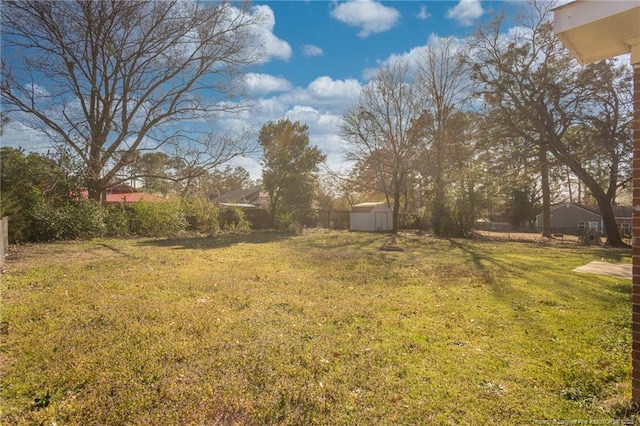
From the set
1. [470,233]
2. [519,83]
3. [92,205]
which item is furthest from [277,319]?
[519,83]

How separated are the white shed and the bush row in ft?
29.9

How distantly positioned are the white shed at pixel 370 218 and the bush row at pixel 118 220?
913 centimetres

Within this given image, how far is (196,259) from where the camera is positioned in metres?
9.12

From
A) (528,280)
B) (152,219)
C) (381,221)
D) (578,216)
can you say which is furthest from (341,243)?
(578,216)

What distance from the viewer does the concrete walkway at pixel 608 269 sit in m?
7.44

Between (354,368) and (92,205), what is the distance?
14.4 metres

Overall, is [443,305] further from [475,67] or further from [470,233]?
[475,67]

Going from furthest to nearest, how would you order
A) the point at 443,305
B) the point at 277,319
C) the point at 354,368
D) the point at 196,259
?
the point at 196,259 < the point at 443,305 < the point at 277,319 < the point at 354,368

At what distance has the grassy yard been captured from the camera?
2285 millimetres

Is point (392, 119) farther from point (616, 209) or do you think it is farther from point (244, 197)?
point (616, 209)

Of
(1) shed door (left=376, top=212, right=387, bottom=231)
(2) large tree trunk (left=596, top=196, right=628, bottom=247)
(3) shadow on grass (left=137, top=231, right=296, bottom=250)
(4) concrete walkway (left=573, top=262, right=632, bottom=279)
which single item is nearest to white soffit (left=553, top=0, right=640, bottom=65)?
(4) concrete walkway (left=573, top=262, right=632, bottom=279)

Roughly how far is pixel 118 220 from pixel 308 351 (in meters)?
14.4

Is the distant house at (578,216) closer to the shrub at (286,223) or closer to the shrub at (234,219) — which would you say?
the shrub at (286,223)

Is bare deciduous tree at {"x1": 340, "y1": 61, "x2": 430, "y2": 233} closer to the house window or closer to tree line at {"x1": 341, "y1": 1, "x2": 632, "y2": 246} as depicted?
tree line at {"x1": 341, "y1": 1, "x2": 632, "y2": 246}
